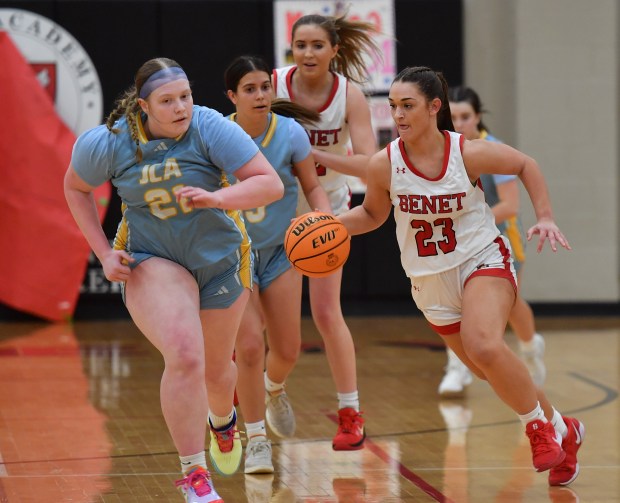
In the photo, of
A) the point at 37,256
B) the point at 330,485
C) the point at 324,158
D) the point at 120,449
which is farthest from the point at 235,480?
the point at 37,256

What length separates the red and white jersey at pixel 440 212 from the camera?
459 centimetres

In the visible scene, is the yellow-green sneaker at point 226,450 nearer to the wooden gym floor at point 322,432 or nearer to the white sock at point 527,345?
the wooden gym floor at point 322,432

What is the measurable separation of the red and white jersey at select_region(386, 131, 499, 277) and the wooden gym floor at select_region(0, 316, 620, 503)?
99 cm

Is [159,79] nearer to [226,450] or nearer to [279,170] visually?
[279,170]

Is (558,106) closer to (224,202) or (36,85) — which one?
(36,85)

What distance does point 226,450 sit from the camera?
466cm

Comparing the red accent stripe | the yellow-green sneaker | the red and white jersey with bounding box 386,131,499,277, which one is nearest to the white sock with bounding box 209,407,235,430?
the yellow-green sneaker

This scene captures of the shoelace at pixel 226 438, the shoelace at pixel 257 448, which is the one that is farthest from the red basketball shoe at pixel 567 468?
the shoelace at pixel 226 438

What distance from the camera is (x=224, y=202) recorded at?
12.9 feet

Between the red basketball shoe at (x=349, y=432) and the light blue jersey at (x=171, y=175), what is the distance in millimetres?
1388

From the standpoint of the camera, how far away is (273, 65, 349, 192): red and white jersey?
5520mm

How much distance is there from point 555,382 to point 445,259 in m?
3.26

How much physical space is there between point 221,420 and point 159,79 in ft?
4.76

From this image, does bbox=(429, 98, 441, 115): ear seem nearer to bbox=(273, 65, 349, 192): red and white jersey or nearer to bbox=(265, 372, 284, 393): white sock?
bbox=(273, 65, 349, 192): red and white jersey
